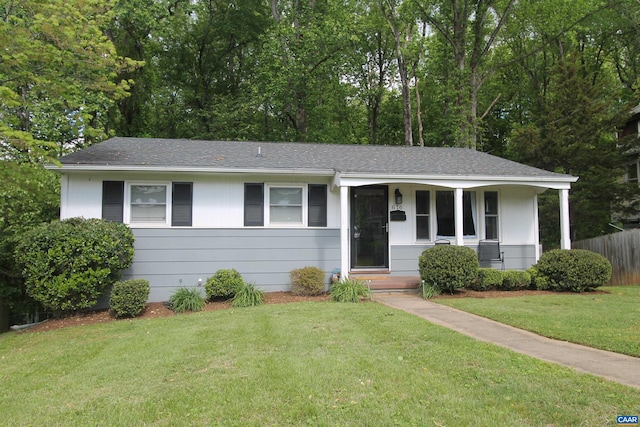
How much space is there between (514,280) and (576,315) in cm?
296

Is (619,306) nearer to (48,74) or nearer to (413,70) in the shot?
(48,74)

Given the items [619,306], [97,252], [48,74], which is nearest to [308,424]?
[97,252]

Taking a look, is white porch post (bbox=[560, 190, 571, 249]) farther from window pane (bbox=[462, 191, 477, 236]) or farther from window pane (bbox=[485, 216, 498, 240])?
window pane (bbox=[462, 191, 477, 236])

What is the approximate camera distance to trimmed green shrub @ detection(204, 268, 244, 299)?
348 inches

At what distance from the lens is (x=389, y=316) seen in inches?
263

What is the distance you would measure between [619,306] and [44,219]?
13.2 m

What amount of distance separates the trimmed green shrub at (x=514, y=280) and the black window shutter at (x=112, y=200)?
356 inches

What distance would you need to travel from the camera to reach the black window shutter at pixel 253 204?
9812mm

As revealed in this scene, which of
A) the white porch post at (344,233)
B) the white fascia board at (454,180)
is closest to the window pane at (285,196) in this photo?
the white fascia board at (454,180)

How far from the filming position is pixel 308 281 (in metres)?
9.16

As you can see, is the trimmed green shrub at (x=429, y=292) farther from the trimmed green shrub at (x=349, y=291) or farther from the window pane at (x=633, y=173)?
the window pane at (x=633, y=173)

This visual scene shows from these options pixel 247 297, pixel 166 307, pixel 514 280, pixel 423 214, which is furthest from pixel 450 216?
pixel 166 307

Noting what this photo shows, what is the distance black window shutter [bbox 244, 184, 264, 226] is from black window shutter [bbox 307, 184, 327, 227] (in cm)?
121

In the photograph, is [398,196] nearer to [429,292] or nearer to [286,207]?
[429,292]
